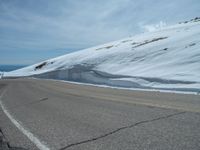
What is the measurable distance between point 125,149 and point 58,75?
139 feet

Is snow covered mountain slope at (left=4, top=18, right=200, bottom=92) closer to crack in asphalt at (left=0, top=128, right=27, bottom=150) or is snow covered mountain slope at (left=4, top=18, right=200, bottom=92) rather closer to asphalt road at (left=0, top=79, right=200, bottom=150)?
asphalt road at (left=0, top=79, right=200, bottom=150)

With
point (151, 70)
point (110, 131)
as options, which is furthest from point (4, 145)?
point (151, 70)

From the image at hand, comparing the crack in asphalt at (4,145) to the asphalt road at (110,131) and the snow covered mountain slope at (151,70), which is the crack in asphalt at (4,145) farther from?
the snow covered mountain slope at (151,70)

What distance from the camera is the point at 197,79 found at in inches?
707

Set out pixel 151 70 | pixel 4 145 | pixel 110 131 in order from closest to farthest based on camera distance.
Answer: pixel 4 145, pixel 110 131, pixel 151 70

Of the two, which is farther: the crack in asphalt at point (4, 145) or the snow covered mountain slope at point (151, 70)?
the snow covered mountain slope at point (151, 70)

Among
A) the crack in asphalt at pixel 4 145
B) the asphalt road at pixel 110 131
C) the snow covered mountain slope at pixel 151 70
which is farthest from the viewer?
the snow covered mountain slope at pixel 151 70

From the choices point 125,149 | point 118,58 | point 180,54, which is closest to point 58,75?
point 118,58

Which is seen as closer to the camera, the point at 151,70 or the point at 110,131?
the point at 110,131

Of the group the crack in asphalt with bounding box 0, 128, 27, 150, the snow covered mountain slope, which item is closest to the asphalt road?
the crack in asphalt with bounding box 0, 128, 27, 150

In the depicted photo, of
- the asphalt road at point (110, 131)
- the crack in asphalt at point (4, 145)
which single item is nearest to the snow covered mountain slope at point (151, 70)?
the asphalt road at point (110, 131)

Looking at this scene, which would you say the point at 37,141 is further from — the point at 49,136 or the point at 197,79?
the point at 197,79

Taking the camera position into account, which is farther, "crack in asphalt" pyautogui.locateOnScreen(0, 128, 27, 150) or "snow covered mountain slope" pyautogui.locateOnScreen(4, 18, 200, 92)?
"snow covered mountain slope" pyautogui.locateOnScreen(4, 18, 200, 92)

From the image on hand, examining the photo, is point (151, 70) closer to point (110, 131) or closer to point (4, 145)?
point (110, 131)
